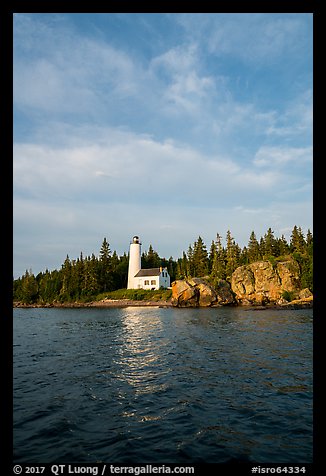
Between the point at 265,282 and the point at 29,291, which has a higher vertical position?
the point at 265,282

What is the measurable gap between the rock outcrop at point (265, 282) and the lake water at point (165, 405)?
232 feet

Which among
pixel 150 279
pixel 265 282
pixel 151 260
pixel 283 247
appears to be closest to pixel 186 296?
pixel 265 282

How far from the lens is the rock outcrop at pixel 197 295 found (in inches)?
3583

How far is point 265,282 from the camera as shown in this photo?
93250mm

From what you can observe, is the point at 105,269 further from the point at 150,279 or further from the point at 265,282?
the point at 265,282

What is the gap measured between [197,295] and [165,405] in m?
79.7

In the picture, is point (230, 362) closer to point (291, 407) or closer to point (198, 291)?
point (291, 407)

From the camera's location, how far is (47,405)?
1367 centimetres

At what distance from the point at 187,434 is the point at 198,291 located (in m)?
82.6

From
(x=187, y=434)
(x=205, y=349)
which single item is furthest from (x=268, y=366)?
(x=187, y=434)

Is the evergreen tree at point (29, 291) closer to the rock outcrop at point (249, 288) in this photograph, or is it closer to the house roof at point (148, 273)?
the house roof at point (148, 273)
